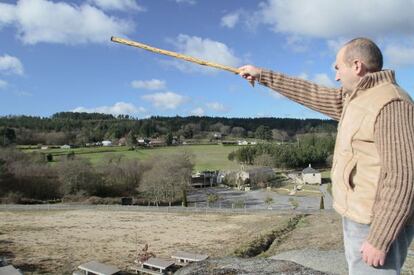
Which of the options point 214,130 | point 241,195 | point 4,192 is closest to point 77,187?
point 4,192

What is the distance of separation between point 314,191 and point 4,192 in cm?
3355

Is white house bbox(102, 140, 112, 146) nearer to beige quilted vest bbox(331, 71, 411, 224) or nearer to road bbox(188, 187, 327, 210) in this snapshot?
road bbox(188, 187, 327, 210)

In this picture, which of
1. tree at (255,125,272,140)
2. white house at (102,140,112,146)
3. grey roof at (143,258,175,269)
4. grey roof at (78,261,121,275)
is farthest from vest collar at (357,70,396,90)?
tree at (255,125,272,140)

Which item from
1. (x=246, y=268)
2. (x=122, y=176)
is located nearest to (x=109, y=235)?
(x=246, y=268)

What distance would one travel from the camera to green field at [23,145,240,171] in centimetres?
6976

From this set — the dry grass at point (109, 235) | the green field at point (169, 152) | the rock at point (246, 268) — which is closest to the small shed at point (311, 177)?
the green field at point (169, 152)

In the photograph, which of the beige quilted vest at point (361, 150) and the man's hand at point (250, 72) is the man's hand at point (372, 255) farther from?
the man's hand at point (250, 72)

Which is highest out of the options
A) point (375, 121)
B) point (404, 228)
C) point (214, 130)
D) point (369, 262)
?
point (214, 130)

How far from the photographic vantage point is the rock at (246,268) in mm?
5739

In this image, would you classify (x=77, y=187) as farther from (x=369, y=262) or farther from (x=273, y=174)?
(x=369, y=262)

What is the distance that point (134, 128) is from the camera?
4434 inches

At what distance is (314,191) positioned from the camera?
2195 inches

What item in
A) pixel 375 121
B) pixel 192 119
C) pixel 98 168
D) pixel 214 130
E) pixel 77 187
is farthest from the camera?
pixel 192 119

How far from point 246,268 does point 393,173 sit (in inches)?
168
